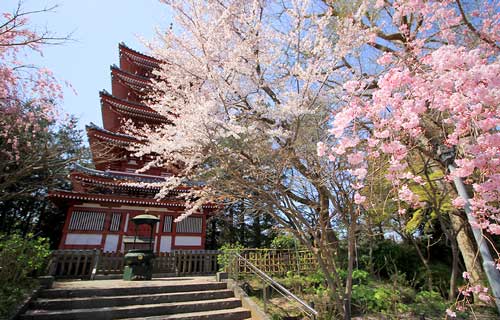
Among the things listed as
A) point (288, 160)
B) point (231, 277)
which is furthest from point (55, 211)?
point (288, 160)

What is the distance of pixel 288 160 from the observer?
4.06 meters

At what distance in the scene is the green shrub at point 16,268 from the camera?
4691mm

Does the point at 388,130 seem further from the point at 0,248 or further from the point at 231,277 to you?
the point at 0,248

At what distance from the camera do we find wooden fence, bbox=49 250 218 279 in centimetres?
790

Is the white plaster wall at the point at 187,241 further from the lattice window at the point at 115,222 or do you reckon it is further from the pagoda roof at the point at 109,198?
the lattice window at the point at 115,222

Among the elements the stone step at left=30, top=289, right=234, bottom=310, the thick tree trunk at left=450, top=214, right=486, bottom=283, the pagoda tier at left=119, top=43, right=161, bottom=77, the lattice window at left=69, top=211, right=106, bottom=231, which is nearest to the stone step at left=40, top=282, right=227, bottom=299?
the stone step at left=30, top=289, right=234, bottom=310

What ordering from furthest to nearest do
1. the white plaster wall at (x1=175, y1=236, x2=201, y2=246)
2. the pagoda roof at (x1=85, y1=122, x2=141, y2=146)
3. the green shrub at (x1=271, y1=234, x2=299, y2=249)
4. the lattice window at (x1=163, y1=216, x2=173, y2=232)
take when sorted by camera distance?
the lattice window at (x1=163, y1=216, x2=173, y2=232) < the white plaster wall at (x1=175, y1=236, x2=201, y2=246) < the pagoda roof at (x1=85, y1=122, x2=141, y2=146) < the green shrub at (x1=271, y1=234, x2=299, y2=249)

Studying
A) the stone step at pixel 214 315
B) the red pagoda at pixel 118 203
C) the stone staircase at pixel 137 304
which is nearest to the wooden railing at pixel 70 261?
the red pagoda at pixel 118 203

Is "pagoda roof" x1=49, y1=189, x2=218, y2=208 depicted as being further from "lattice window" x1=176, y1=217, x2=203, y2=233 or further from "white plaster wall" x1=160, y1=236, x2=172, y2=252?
"white plaster wall" x1=160, y1=236, x2=172, y2=252

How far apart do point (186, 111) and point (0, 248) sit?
16.7 feet

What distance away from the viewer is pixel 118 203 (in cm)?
1121

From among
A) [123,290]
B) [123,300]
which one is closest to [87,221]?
[123,290]

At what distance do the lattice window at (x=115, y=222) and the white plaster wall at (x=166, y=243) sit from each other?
6.55 ft

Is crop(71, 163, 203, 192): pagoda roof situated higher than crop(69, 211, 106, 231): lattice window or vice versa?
crop(71, 163, 203, 192): pagoda roof
